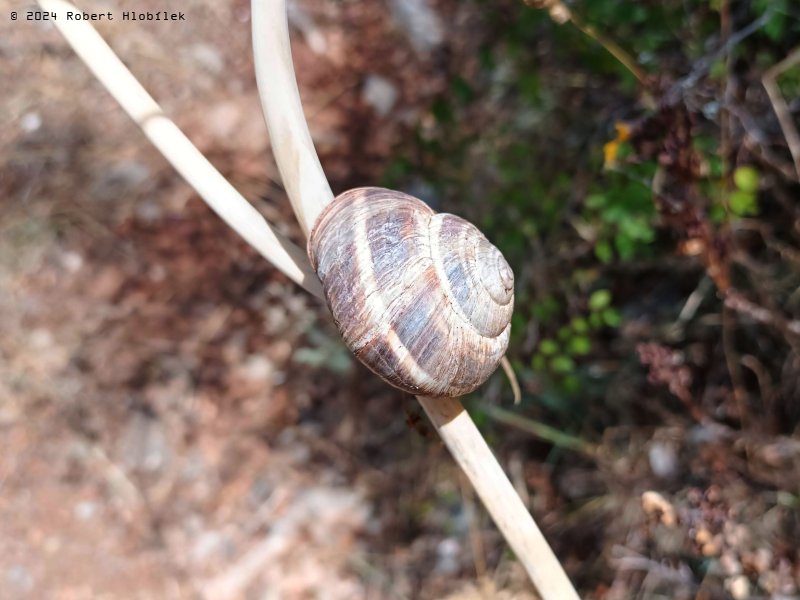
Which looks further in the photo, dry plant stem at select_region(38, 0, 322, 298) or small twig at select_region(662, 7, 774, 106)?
small twig at select_region(662, 7, 774, 106)

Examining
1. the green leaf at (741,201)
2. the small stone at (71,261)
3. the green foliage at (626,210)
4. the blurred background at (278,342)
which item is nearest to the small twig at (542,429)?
the blurred background at (278,342)

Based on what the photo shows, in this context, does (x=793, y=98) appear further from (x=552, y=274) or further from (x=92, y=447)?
(x=92, y=447)

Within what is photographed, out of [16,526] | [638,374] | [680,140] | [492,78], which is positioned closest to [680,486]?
[638,374]

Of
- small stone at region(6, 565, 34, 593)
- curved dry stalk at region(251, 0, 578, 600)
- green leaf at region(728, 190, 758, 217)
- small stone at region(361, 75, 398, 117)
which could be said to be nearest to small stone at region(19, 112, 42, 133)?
small stone at region(361, 75, 398, 117)

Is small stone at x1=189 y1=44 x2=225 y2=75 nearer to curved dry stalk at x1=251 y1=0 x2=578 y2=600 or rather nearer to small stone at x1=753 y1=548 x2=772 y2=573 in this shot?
curved dry stalk at x1=251 y1=0 x2=578 y2=600

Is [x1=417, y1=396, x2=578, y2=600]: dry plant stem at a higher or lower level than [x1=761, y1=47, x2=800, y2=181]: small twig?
higher

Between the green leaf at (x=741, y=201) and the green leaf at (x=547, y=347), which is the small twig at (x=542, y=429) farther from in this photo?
the green leaf at (x=741, y=201)

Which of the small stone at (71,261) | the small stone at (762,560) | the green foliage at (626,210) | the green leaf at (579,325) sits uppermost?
the small stone at (71,261)
